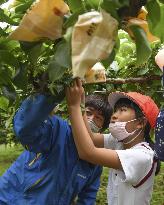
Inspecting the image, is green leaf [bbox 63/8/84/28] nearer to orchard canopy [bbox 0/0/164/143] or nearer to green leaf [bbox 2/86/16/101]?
orchard canopy [bbox 0/0/164/143]

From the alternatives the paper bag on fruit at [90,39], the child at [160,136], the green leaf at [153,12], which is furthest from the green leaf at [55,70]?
the child at [160,136]

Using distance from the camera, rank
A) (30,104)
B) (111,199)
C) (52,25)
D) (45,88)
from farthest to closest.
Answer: (111,199), (30,104), (45,88), (52,25)

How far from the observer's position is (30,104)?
144cm

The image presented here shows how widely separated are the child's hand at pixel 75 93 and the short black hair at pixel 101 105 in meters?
0.73

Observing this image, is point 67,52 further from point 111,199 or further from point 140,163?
point 111,199

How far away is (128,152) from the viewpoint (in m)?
2.06

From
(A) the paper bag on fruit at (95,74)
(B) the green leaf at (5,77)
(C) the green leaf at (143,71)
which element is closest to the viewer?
(B) the green leaf at (5,77)

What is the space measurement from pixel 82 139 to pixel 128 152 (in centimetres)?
31

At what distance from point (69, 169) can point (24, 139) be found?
1.29ft

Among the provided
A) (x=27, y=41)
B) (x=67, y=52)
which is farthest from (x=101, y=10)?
(x=27, y=41)

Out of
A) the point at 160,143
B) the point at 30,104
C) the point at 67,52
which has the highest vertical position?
the point at 67,52

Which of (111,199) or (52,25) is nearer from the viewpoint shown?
(52,25)

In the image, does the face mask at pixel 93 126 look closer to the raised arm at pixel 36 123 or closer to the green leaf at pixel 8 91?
the raised arm at pixel 36 123

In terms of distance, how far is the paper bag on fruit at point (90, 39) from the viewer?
0.76 metres
